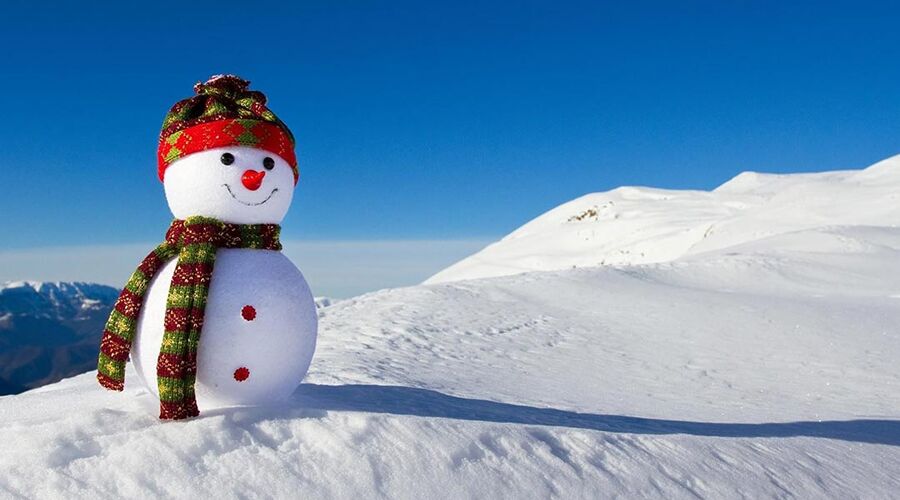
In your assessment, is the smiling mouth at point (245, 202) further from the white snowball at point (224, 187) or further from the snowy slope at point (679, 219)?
the snowy slope at point (679, 219)

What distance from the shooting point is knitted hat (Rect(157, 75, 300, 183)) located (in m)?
3.31

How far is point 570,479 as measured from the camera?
3244 millimetres

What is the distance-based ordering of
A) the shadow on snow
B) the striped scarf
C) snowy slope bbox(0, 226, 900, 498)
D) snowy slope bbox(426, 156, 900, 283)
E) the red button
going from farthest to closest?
snowy slope bbox(426, 156, 900, 283) < the shadow on snow < the red button < the striped scarf < snowy slope bbox(0, 226, 900, 498)

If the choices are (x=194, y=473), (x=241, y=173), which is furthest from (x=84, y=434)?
(x=241, y=173)

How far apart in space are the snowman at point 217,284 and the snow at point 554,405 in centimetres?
20

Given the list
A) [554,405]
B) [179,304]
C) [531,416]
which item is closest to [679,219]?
[554,405]

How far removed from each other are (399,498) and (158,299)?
4.79 feet

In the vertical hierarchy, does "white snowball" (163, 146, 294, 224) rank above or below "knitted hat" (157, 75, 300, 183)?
below

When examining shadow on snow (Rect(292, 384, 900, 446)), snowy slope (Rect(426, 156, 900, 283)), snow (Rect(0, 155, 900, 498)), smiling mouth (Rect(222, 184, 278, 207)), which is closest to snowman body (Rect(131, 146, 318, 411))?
smiling mouth (Rect(222, 184, 278, 207))

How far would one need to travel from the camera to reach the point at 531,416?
4.33 meters

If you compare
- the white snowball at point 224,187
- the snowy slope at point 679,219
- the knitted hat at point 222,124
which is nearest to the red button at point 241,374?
the white snowball at point 224,187

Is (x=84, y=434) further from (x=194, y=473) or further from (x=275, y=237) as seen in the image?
(x=275, y=237)

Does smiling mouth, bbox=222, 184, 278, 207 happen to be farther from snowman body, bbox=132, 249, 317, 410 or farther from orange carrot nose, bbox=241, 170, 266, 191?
snowman body, bbox=132, 249, 317, 410

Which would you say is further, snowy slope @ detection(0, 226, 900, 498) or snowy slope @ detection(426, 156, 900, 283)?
snowy slope @ detection(426, 156, 900, 283)
